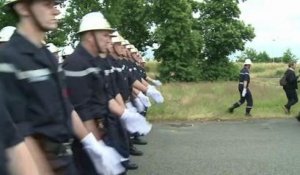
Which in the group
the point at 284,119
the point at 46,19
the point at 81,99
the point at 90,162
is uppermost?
the point at 46,19

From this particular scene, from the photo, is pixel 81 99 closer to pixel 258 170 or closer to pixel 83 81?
pixel 83 81

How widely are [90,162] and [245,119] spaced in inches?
552

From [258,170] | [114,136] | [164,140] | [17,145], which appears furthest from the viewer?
[164,140]

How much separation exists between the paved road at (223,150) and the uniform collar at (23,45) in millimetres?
5966

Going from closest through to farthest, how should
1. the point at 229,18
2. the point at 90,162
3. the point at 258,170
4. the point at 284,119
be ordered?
the point at 90,162 < the point at 258,170 < the point at 284,119 < the point at 229,18

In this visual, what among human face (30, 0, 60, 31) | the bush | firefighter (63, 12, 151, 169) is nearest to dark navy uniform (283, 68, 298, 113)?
firefighter (63, 12, 151, 169)

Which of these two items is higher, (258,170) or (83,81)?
(83,81)

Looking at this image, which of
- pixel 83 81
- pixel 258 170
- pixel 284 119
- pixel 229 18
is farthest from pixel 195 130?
pixel 229 18

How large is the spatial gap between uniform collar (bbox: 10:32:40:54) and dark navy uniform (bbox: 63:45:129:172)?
1371 millimetres

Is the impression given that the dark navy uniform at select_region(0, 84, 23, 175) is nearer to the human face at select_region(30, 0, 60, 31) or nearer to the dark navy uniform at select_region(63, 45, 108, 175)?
the human face at select_region(30, 0, 60, 31)

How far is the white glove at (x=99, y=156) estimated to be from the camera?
4.54 meters

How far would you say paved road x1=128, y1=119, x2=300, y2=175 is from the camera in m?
9.56

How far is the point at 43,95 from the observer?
3.53m

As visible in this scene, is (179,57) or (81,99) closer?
(81,99)
